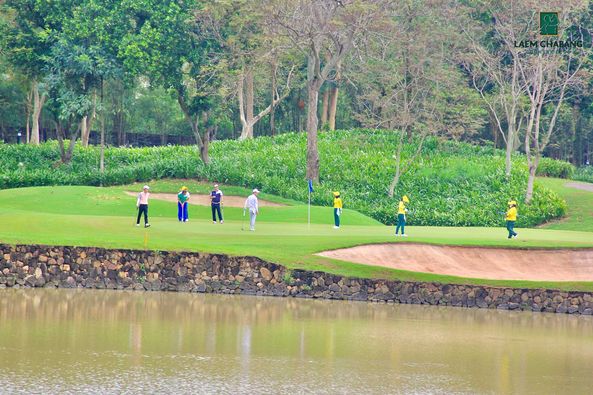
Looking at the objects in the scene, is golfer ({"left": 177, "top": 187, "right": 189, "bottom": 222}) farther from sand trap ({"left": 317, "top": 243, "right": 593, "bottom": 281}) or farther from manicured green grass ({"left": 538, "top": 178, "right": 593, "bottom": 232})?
manicured green grass ({"left": 538, "top": 178, "right": 593, "bottom": 232})

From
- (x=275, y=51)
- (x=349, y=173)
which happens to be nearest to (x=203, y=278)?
(x=349, y=173)

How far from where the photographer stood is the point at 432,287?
35.4 metres

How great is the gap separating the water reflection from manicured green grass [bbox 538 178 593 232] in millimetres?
22268

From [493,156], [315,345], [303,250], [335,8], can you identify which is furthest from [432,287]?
[493,156]

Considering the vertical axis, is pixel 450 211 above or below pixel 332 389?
above

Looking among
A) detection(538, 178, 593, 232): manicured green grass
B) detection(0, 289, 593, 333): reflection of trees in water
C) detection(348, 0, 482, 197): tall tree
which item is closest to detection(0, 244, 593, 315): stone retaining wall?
detection(0, 289, 593, 333): reflection of trees in water

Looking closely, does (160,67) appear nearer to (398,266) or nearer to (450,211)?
(450,211)

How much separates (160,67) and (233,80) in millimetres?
4374

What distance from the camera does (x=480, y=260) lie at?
1471 inches

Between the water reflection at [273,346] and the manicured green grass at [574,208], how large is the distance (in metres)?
22.3

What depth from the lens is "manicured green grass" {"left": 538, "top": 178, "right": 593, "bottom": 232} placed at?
55656mm

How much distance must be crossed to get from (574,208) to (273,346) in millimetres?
39665

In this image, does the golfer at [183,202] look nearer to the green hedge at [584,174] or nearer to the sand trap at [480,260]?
the sand trap at [480,260]

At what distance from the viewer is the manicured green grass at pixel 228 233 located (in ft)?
116
